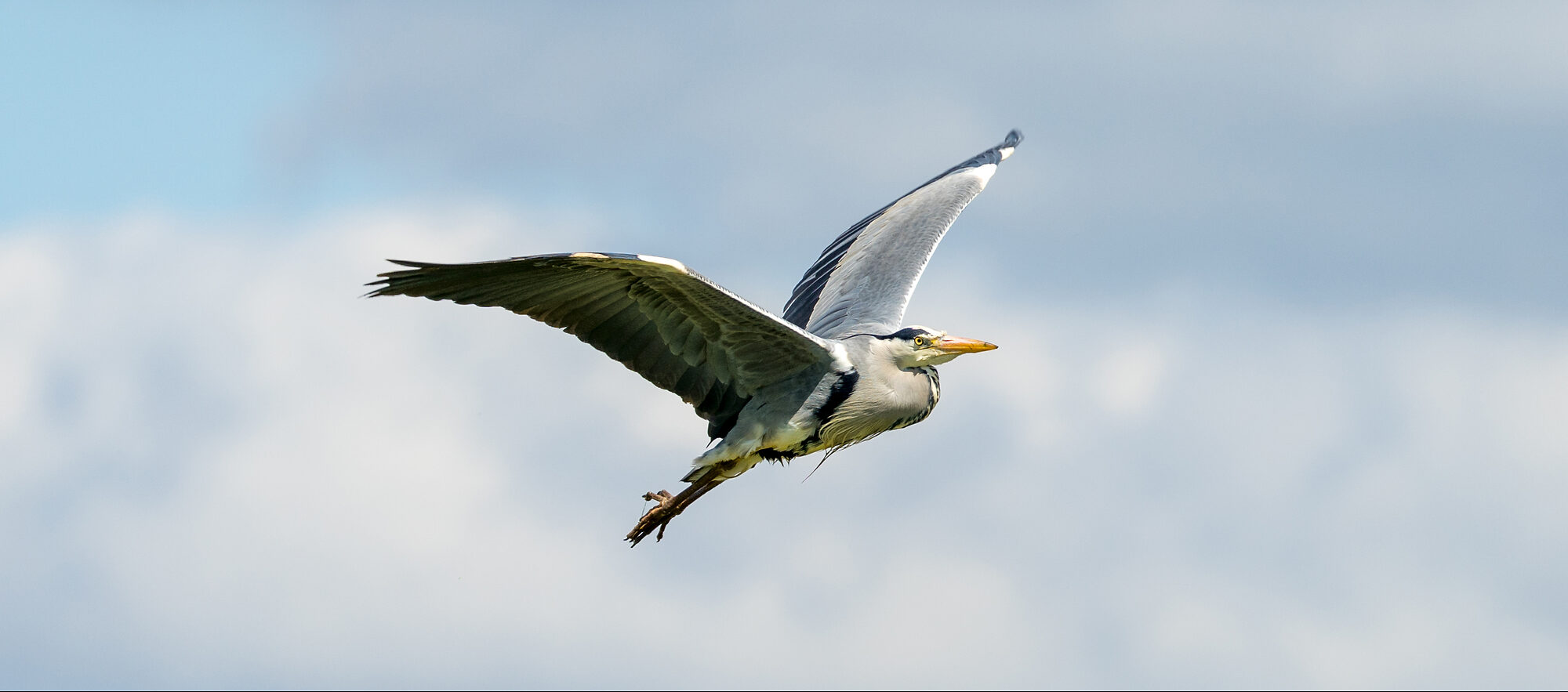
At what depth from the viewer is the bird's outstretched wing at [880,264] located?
13969 mm

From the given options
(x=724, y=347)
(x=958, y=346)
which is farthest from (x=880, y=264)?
(x=724, y=347)

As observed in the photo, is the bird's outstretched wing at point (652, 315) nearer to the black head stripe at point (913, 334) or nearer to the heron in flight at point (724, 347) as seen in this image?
the heron in flight at point (724, 347)

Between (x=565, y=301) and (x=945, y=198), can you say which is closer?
(x=565, y=301)

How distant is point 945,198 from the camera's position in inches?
632

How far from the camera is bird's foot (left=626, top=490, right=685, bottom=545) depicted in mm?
11828

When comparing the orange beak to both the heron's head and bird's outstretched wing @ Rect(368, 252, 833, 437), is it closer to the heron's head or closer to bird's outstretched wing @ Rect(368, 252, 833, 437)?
the heron's head

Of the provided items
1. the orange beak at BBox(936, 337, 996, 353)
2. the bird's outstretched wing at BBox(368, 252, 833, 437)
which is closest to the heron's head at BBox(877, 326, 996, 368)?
the orange beak at BBox(936, 337, 996, 353)

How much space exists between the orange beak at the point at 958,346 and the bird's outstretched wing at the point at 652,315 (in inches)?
40.1

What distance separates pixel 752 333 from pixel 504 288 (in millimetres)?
1753

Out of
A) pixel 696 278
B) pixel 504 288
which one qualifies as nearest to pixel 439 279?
pixel 504 288

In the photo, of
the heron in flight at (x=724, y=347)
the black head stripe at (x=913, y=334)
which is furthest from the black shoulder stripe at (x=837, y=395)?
the black head stripe at (x=913, y=334)

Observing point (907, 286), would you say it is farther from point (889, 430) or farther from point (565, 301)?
point (565, 301)

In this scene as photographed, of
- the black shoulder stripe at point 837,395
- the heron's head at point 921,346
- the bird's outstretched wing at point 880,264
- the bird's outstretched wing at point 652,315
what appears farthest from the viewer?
the bird's outstretched wing at point 880,264

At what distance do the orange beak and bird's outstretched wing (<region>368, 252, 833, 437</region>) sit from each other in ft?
3.34
